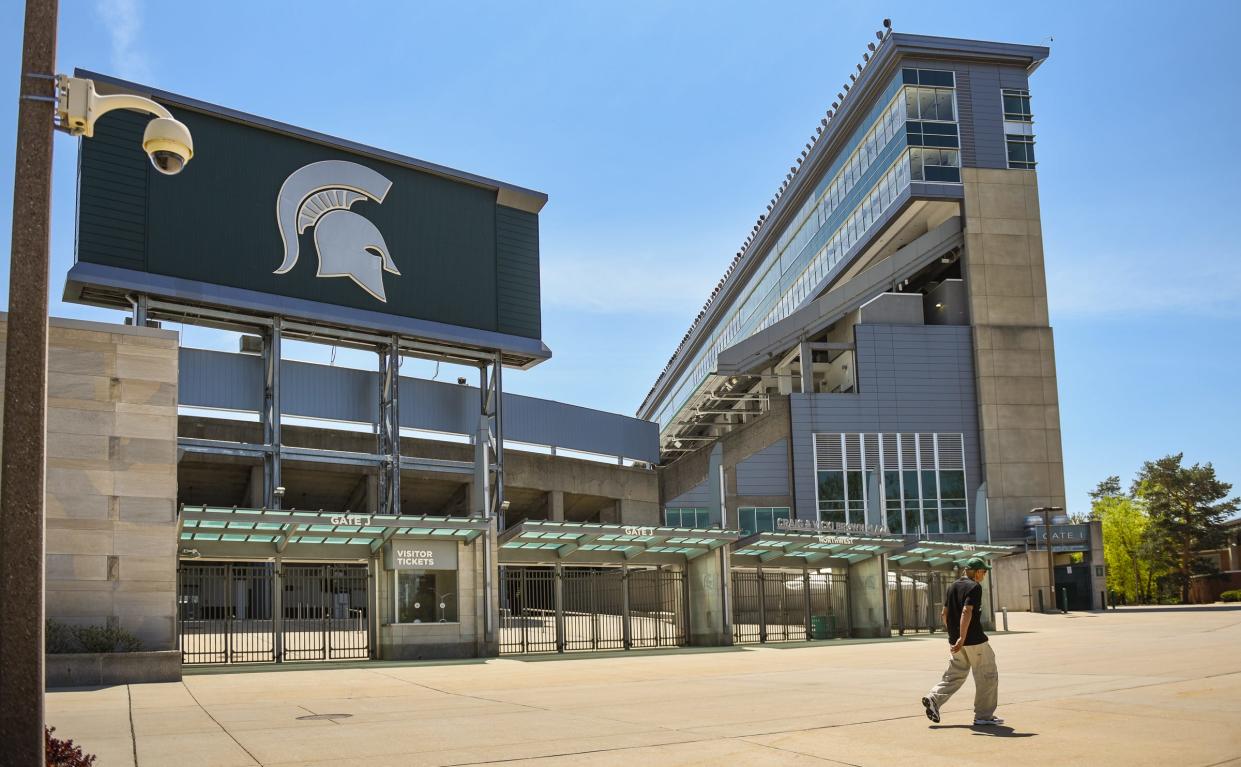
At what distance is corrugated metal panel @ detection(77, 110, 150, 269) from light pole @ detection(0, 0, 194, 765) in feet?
95.1

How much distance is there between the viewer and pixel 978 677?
12.3 meters

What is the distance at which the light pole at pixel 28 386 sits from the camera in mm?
6977

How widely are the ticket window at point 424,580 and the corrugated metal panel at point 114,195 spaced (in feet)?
46.5

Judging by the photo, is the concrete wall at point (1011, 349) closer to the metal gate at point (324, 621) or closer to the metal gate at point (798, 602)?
the metal gate at point (798, 602)

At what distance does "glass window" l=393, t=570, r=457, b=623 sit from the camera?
94.5 feet

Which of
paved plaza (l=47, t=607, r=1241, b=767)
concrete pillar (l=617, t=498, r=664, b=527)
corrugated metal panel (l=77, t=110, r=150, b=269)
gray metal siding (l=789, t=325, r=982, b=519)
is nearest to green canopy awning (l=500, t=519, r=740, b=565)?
paved plaza (l=47, t=607, r=1241, b=767)

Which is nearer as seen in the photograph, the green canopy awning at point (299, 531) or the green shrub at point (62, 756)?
the green shrub at point (62, 756)

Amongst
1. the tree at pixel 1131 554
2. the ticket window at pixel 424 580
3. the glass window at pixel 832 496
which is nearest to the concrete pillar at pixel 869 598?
the ticket window at pixel 424 580

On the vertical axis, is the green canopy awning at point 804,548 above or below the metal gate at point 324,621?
above

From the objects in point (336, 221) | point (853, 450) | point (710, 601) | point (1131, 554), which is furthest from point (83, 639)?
point (1131, 554)

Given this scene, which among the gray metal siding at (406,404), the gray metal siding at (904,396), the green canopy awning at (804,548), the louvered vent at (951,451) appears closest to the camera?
the green canopy awning at (804,548)

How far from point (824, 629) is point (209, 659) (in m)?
20.6

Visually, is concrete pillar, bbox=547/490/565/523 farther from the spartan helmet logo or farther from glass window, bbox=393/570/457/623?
glass window, bbox=393/570/457/623

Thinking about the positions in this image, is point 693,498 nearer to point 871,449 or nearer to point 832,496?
point 832,496
